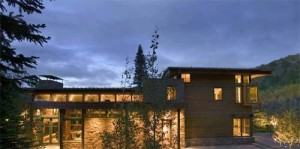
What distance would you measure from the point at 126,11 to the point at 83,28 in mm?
5765

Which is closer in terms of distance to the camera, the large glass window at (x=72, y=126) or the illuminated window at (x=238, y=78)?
the large glass window at (x=72, y=126)

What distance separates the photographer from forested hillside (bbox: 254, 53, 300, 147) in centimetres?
1914

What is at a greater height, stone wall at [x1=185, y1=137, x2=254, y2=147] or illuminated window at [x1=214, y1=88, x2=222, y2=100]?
illuminated window at [x1=214, y1=88, x2=222, y2=100]

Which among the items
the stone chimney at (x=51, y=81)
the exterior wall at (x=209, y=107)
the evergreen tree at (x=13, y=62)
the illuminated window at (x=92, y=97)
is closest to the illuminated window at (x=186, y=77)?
the exterior wall at (x=209, y=107)

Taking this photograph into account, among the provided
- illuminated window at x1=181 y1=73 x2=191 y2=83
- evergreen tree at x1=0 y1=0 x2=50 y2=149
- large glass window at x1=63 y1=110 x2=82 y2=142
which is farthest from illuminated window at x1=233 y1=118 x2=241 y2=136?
evergreen tree at x1=0 y1=0 x2=50 y2=149

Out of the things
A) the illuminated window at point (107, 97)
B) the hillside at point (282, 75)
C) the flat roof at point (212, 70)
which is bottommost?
the illuminated window at point (107, 97)

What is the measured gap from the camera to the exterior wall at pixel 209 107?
87.2ft

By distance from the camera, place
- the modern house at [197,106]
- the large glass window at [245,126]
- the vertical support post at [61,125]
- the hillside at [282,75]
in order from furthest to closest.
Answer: the hillside at [282,75] → the large glass window at [245,126] → the modern house at [197,106] → the vertical support post at [61,125]

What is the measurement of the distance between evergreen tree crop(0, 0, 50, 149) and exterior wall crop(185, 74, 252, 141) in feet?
59.8

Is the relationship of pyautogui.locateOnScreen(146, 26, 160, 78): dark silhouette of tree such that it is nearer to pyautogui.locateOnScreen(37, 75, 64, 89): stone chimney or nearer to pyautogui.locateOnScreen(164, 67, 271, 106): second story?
pyautogui.locateOnScreen(164, 67, 271, 106): second story

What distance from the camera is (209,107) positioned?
26953 mm

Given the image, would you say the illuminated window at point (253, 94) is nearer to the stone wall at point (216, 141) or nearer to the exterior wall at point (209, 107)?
the exterior wall at point (209, 107)

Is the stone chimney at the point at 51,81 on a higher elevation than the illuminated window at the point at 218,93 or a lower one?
higher

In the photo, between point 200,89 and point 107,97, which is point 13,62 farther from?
point 200,89
